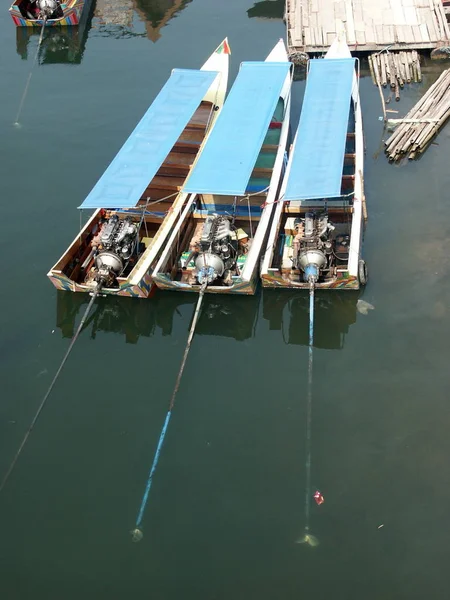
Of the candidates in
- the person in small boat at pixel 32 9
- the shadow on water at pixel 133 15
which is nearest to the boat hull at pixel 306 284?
the shadow on water at pixel 133 15

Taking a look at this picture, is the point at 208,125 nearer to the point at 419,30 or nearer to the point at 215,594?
the point at 419,30

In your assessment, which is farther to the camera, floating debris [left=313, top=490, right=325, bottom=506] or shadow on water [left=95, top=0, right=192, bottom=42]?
shadow on water [left=95, top=0, right=192, bottom=42]

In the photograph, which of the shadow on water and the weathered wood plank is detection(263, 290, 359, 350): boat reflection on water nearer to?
the weathered wood plank

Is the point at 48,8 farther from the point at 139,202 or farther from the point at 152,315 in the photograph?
the point at 152,315

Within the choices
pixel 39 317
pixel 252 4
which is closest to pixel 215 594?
pixel 39 317

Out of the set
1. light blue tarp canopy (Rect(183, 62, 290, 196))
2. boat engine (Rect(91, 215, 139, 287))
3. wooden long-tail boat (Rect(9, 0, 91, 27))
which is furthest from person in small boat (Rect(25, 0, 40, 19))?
boat engine (Rect(91, 215, 139, 287))

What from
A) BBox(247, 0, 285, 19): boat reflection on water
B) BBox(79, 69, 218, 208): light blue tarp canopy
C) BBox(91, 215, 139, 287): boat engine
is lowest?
BBox(91, 215, 139, 287): boat engine
